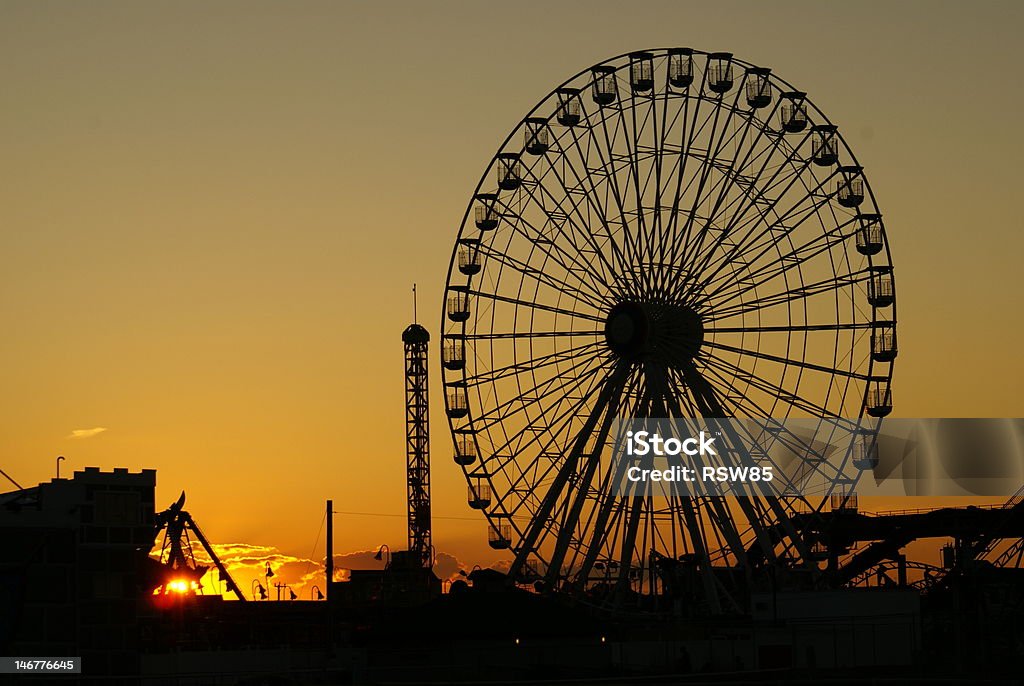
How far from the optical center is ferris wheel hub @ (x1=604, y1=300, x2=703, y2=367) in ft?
209

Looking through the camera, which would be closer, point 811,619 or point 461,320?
point 811,619

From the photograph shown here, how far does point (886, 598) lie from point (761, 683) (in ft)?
89.9

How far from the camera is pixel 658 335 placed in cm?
6384

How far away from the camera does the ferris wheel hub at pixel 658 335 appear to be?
209ft

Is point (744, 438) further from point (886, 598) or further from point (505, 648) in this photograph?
point (505, 648)

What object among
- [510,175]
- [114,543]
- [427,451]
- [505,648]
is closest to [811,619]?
[505,648]

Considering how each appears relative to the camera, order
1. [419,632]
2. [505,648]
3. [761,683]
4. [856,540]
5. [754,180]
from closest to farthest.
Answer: [761,683], [505,648], [419,632], [754,180], [856,540]

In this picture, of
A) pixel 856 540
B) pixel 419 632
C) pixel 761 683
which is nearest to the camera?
pixel 761 683

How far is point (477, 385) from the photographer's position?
67750 mm

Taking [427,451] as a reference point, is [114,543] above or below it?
below

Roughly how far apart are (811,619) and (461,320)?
19.6 meters

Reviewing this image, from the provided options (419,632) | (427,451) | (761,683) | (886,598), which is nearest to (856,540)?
(886,598)

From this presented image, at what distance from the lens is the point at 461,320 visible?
227ft

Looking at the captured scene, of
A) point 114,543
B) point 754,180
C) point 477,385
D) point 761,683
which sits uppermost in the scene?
point 754,180
